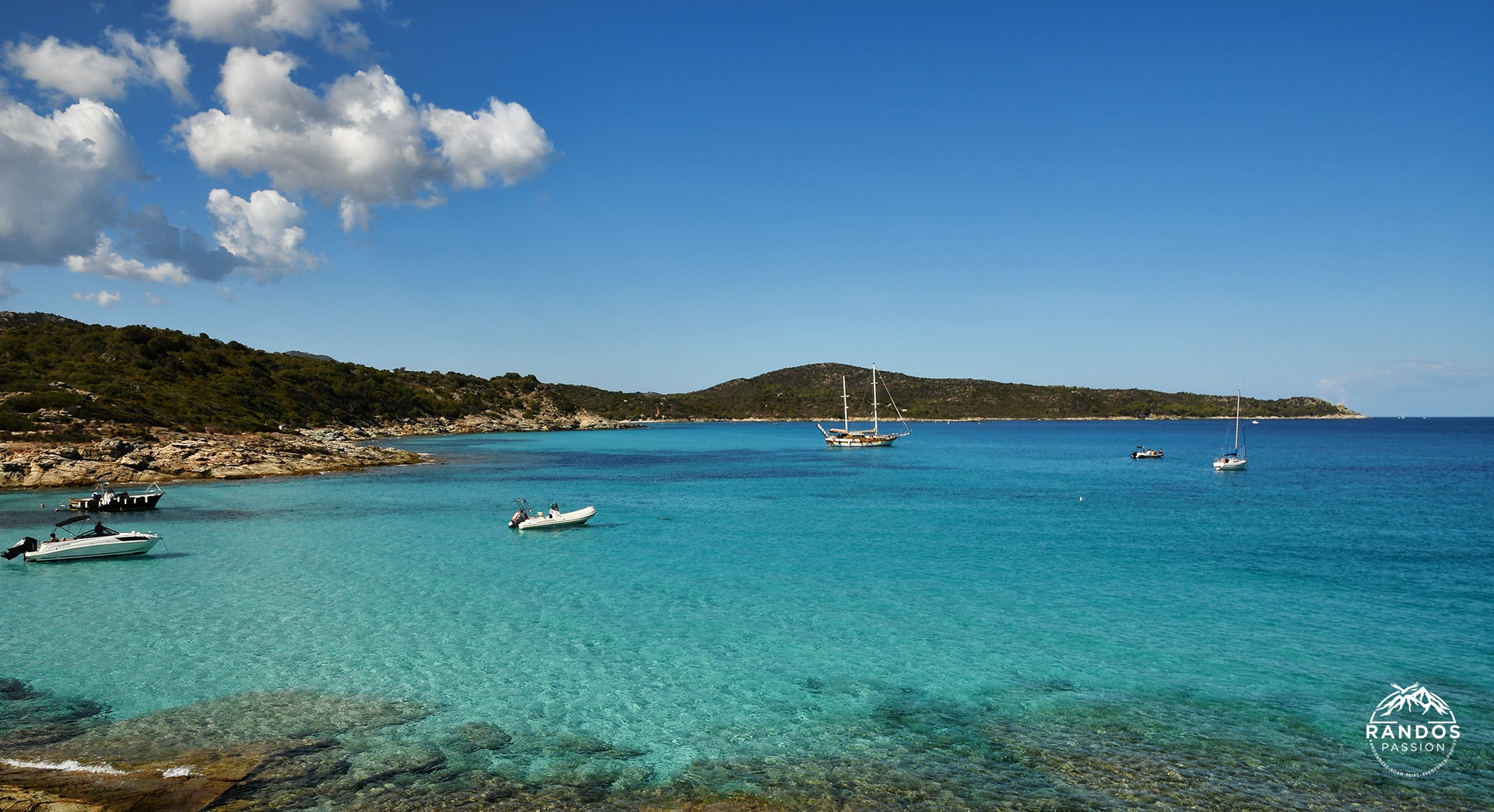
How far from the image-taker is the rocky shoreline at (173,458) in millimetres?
52219

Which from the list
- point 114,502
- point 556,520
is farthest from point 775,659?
point 114,502

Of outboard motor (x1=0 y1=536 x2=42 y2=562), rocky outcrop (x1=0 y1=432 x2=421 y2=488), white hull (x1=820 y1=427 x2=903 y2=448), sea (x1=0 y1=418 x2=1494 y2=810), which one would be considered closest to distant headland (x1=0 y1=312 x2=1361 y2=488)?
rocky outcrop (x1=0 y1=432 x2=421 y2=488)

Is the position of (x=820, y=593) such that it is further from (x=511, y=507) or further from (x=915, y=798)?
(x=511, y=507)

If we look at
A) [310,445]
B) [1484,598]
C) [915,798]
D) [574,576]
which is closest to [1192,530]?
[1484,598]

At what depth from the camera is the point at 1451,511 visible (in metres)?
42.7

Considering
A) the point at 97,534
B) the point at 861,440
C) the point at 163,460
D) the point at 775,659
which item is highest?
the point at 163,460

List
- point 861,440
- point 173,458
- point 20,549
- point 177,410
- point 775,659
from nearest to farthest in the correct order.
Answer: point 775,659
point 20,549
point 173,458
point 177,410
point 861,440

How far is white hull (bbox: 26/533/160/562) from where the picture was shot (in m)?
27.7

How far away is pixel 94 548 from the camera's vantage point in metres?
28.2

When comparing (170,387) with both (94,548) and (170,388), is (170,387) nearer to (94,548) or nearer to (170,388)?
(170,388)

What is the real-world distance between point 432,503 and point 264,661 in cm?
3074
